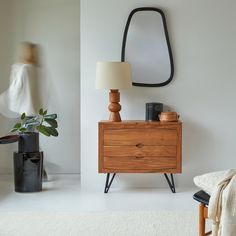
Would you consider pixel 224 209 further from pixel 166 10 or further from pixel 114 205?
pixel 166 10

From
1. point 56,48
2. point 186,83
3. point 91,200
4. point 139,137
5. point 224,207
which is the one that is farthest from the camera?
point 56,48

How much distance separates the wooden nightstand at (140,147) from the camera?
395cm

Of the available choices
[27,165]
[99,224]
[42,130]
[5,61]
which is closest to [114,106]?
[42,130]

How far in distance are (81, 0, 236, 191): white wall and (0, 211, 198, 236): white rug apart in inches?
37.4

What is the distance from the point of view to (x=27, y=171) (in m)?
4.06

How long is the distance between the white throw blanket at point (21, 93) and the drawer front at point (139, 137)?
1.20 metres

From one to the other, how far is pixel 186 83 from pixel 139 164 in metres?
0.93

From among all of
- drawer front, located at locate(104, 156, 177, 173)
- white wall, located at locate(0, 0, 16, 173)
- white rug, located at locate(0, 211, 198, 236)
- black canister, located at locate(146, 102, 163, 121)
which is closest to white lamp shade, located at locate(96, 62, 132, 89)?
black canister, located at locate(146, 102, 163, 121)

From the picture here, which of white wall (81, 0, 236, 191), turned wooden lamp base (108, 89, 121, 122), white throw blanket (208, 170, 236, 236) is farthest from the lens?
white wall (81, 0, 236, 191)

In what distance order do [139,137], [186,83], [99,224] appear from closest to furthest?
[99,224], [139,137], [186,83]

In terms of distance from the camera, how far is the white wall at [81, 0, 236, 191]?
4.17m

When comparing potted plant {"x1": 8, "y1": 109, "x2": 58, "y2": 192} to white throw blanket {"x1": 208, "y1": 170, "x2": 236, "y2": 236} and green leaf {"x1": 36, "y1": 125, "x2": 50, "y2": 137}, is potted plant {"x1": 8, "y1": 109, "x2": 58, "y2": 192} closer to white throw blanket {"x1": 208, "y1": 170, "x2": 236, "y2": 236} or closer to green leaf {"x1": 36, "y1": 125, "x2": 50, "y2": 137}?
green leaf {"x1": 36, "y1": 125, "x2": 50, "y2": 137}

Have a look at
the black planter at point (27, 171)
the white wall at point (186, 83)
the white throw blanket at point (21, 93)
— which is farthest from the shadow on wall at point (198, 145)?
the white throw blanket at point (21, 93)

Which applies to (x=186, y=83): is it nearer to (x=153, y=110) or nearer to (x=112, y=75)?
(x=153, y=110)
